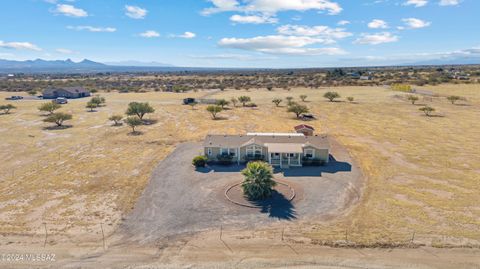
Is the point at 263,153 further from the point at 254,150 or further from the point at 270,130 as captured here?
the point at 270,130

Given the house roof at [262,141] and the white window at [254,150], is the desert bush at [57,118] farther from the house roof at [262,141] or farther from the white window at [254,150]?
the white window at [254,150]

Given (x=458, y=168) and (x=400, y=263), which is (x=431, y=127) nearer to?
(x=458, y=168)

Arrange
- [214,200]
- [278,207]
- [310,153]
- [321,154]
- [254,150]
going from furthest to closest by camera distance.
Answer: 1. [254,150]
2. [310,153]
3. [321,154]
4. [214,200]
5. [278,207]

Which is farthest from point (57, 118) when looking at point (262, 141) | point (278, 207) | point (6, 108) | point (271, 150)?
point (278, 207)

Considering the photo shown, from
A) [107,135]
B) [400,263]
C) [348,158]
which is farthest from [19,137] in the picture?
[400,263]

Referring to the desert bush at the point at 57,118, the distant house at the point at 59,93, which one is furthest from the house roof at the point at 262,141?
the distant house at the point at 59,93

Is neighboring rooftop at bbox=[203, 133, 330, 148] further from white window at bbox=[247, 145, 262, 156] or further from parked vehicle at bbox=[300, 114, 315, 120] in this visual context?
parked vehicle at bbox=[300, 114, 315, 120]

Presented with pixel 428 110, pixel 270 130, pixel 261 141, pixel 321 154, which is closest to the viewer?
pixel 321 154

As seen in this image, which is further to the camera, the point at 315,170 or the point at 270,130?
the point at 270,130
